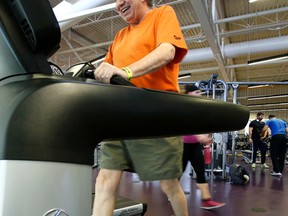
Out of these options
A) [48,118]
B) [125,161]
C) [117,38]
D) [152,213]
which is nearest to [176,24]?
[117,38]

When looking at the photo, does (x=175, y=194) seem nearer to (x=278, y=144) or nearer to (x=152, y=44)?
(x=152, y=44)

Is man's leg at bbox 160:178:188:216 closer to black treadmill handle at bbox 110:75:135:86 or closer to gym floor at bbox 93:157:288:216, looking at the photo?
black treadmill handle at bbox 110:75:135:86

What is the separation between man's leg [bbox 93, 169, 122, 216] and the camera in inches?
49.2

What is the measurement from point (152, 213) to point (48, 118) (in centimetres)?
253

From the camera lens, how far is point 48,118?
12.9 inches

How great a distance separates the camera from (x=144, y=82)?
112 cm

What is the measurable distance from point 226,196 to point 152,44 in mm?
2962

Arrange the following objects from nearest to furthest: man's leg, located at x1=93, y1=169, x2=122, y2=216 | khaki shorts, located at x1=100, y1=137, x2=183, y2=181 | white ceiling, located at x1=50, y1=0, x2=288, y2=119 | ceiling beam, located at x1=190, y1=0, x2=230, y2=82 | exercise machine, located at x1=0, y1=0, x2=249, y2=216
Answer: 1. exercise machine, located at x1=0, y1=0, x2=249, y2=216
2. khaki shorts, located at x1=100, y1=137, x2=183, y2=181
3. man's leg, located at x1=93, y1=169, x2=122, y2=216
4. ceiling beam, located at x1=190, y1=0, x2=230, y2=82
5. white ceiling, located at x1=50, y1=0, x2=288, y2=119

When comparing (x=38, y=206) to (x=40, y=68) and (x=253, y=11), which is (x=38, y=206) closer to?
(x=40, y=68)

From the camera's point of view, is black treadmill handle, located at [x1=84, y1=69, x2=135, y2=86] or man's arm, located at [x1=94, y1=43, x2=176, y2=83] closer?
black treadmill handle, located at [x1=84, y1=69, x2=135, y2=86]

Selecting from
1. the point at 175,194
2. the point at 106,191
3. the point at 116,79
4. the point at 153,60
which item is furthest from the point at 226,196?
the point at 116,79

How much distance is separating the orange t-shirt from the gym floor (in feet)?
Answer: 6.05

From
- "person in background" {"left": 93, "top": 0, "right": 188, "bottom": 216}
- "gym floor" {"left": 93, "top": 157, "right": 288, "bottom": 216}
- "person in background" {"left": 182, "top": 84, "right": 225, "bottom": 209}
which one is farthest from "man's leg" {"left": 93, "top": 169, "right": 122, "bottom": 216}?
"person in background" {"left": 182, "top": 84, "right": 225, "bottom": 209}

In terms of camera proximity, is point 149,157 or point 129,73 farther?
point 149,157
